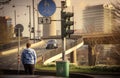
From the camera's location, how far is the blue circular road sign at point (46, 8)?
16531mm

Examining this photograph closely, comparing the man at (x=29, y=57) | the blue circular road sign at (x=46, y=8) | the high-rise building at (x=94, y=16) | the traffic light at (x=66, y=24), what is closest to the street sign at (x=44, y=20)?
the blue circular road sign at (x=46, y=8)

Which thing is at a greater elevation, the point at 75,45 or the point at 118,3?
the point at 118,3

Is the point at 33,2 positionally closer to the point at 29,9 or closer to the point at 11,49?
the point at 29,9

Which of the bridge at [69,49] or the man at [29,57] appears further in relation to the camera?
the bridge at [69,49]

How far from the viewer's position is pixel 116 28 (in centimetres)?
5069

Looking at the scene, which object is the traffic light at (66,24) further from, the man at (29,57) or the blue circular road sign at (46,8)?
the man at (29,57)

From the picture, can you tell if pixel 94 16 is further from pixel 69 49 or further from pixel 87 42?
pixel 69 49

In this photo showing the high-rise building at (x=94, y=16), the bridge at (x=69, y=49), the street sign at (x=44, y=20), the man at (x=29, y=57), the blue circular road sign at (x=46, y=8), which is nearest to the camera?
the man at (x=29, y=57)

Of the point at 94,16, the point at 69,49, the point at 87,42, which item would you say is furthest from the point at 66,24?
the point at 94,16

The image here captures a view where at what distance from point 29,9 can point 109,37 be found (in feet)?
43.9

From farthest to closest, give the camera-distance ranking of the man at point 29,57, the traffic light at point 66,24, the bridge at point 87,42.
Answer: the bridge at point 87,42, the traffic light at point 66,24, the man at point 29,57

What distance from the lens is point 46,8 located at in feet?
54.6

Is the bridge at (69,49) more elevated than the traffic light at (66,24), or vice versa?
the traffic light at (66,24)

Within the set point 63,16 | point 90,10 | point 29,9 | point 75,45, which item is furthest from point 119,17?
point 90,10
